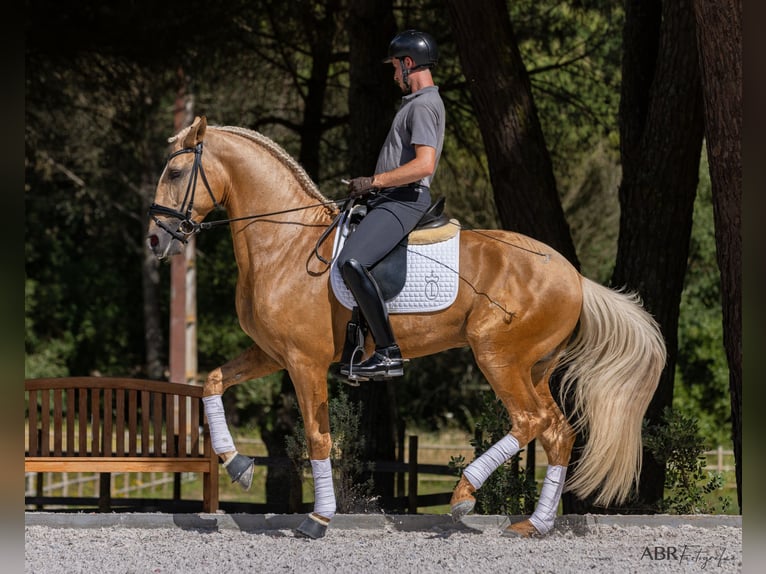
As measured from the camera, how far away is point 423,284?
5.83 m

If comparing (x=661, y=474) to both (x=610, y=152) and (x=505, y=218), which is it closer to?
(x=505, y=218)

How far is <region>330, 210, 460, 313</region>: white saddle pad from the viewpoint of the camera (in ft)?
19.1

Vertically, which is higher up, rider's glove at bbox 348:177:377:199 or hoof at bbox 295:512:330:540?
rider's glove at bbox 348:177:377:199

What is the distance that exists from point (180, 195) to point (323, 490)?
1.96 metres

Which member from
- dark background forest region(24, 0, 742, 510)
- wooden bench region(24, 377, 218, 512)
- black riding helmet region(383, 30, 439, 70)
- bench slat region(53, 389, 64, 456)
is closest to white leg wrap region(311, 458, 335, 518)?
wooden bench region(24, 377, 218, 512)

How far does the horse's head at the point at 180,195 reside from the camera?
5773 mm

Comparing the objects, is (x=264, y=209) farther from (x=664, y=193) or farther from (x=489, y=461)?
(x=664, y=193)

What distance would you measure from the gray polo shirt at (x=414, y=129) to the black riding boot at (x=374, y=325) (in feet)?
2.36

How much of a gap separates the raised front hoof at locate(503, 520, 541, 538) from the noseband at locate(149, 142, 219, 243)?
264 cm

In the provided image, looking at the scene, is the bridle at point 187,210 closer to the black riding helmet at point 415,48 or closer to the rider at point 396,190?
the rider at point 396,190

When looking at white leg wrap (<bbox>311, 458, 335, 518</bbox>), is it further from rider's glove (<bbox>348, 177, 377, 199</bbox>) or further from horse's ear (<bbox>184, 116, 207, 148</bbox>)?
horse's ear (<bbox>184, 116, 207, 148</bbox>)

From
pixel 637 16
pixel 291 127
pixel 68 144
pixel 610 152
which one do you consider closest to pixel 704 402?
pixel 610 152

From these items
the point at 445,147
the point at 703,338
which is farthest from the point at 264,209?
the point at 703,338

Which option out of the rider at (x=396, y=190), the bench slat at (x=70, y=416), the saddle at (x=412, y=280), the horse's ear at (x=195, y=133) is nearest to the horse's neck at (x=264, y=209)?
the horse's ear at (x=195, y=133)
